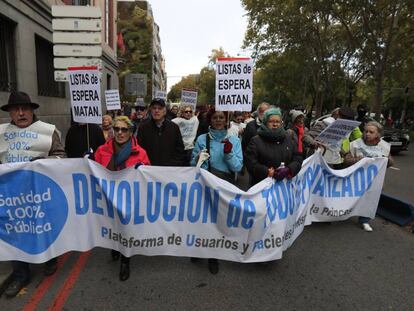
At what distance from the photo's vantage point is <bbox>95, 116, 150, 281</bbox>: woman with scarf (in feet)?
11.3

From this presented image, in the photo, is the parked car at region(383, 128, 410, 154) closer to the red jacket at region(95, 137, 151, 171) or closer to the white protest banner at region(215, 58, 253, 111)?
the white protest banner at region(215, 58, 253, 111)

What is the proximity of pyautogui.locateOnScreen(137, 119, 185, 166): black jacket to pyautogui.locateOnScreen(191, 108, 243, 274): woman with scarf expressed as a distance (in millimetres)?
358

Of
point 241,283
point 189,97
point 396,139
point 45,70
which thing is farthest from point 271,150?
point 396,139

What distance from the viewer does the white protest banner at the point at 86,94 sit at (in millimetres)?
4098

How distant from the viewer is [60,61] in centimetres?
634

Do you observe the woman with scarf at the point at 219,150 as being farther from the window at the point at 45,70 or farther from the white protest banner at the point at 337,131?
the window at the point at 45,70

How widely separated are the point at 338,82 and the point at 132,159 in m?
29.5

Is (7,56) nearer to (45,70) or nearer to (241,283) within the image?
(45,70)

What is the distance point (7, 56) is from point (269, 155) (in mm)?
8687

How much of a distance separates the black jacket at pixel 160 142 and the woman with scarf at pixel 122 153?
50cm

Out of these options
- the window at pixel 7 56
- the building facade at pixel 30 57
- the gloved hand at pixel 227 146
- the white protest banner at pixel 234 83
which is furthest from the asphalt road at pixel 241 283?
the window at pixel 7 56

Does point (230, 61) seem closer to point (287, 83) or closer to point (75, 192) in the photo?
point (75, 192)

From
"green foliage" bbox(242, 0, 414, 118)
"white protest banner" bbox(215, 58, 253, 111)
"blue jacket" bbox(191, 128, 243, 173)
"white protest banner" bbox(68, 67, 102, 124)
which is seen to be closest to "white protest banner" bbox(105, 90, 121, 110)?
"white protest banner" bbox(68, 67, 102, 124)

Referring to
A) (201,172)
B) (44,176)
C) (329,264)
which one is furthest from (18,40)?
(329,264)
